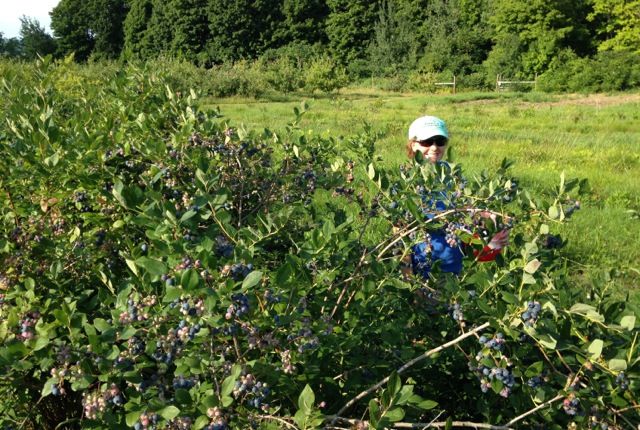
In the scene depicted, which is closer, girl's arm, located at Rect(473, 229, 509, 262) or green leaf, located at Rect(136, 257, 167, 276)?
green leaf, located at Rect(136, 257, 167, 276)

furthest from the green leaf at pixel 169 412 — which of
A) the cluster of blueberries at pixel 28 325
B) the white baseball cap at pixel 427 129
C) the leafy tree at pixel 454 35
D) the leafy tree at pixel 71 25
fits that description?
the leafy tree at pixel 71 25

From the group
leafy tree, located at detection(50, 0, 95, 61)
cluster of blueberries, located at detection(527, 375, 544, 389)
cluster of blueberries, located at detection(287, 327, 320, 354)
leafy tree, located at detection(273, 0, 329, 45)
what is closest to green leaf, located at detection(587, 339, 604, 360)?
cluster of blueberries, located at detection(527, 375, 544, 389)

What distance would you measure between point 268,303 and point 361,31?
5615 cm

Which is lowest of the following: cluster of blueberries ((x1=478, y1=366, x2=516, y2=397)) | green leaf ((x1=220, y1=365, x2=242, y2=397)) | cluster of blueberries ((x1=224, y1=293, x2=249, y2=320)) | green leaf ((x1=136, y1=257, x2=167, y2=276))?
cluster of blueberries ((x1=478, y1=366, x2=516, y2=397))

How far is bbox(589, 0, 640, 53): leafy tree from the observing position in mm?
34812

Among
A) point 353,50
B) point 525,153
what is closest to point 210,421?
point 525,153

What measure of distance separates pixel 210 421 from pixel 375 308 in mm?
750

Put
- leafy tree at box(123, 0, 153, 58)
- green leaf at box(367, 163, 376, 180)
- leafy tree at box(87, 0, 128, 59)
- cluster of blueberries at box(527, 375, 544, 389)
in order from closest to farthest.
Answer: cluster of blueberries at box(527, 375, 544, 389) → green leaf at box(367, 163, 376, 180) → leafy tree at box(123, 0, 153, 58) → leafy tree at box(87, 0, 128, 59)

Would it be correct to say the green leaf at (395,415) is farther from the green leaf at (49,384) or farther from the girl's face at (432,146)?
the girl's face at (432,146)

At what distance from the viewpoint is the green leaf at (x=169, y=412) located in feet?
Answer: 3.48

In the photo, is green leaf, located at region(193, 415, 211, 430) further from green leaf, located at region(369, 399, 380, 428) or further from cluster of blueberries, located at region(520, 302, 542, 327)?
cluster of blueberries, located at region(520, 302, 542, 327)

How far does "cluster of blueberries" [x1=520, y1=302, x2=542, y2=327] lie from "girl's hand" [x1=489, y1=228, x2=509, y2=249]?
0.96ft

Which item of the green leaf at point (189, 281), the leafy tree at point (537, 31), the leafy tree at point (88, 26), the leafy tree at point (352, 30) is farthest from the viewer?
the leafy tree at point (88, 26)

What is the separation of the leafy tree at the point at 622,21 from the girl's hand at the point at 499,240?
3898 centimetres
